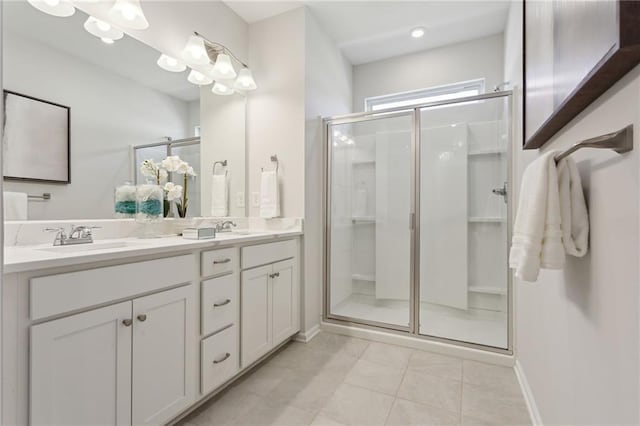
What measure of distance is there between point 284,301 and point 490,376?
4.54 ft

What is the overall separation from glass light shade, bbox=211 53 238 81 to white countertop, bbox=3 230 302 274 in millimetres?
1263

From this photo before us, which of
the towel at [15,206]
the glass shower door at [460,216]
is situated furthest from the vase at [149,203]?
the glass shower door at [460,216]

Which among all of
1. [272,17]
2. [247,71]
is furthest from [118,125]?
[272,17]

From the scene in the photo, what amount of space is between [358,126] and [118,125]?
6.01 ft

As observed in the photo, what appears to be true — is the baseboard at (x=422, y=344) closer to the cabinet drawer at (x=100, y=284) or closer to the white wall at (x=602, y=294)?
the white wall at (x=602, y=294)

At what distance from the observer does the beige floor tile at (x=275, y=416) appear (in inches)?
58.1

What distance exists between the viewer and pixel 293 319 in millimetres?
2287

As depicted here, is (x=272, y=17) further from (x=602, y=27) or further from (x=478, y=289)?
(x=478, y=289)

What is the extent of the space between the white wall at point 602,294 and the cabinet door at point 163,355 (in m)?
1.48

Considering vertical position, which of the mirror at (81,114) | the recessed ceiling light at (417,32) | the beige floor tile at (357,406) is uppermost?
the recessed ceiling light at (417,32)

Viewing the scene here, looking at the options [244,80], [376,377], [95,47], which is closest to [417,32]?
[244,80]

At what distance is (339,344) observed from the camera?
235 centimetres

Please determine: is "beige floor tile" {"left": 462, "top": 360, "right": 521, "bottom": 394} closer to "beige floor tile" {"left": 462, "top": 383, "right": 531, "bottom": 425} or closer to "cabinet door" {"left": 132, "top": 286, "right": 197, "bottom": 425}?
"beige floor tile" {"left": 462, "top": 383, "right": 531, "bottom": 425}

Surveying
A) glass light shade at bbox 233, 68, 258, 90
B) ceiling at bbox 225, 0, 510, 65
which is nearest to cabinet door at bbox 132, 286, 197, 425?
glass light shade at bbox 233, 68, 258, 90
